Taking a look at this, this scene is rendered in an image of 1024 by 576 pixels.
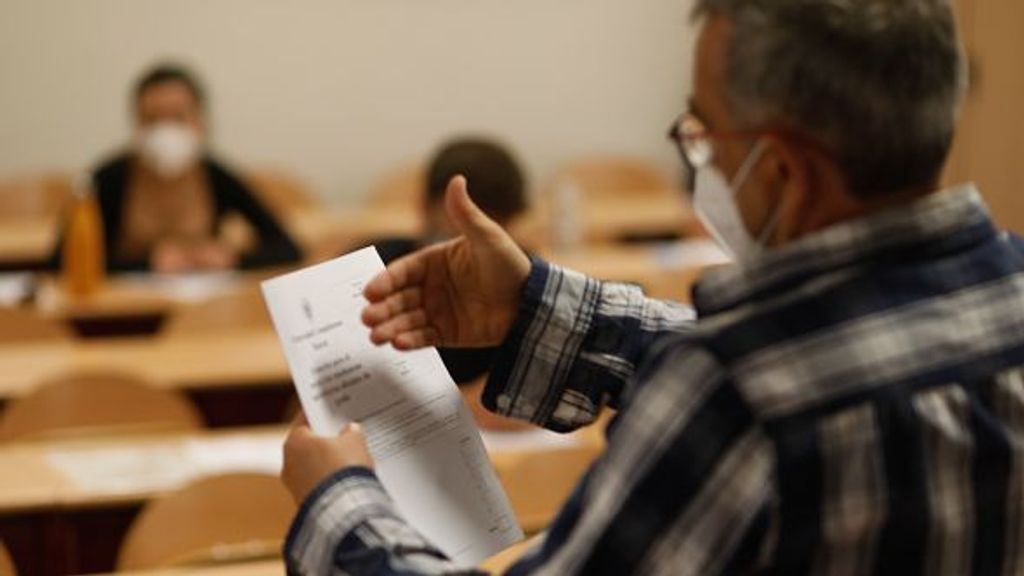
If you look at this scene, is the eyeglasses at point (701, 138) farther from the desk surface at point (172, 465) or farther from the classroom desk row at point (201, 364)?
the classroom desk row at point (201, 364)

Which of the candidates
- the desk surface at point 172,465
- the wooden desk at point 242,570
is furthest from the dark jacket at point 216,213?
the wooden desk at point 242,570

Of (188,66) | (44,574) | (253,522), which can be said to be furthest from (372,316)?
(188,66)

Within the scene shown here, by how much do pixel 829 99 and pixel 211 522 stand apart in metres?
1.82

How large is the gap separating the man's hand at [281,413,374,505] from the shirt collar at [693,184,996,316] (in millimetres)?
416

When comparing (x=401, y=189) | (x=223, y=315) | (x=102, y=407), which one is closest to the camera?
(x=102, y=407)

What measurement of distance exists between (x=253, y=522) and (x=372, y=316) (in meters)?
1.18

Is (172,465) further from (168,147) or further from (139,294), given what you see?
(168,147)

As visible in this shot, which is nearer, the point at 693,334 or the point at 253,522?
the point at 693,334

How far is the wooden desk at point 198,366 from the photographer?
12.7 feet

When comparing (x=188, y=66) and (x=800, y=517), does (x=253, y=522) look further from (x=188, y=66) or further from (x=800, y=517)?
A: (x=188, y=66)

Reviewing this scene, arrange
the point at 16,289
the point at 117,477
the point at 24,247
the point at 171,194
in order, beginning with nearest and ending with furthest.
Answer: the point at 117,477 < the point at 16,289 < the point at 171,194 < the point at 24,247

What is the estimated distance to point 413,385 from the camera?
167 centimetres

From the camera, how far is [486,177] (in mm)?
3766

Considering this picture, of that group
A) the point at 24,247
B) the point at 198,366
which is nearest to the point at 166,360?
the point at 198,366
